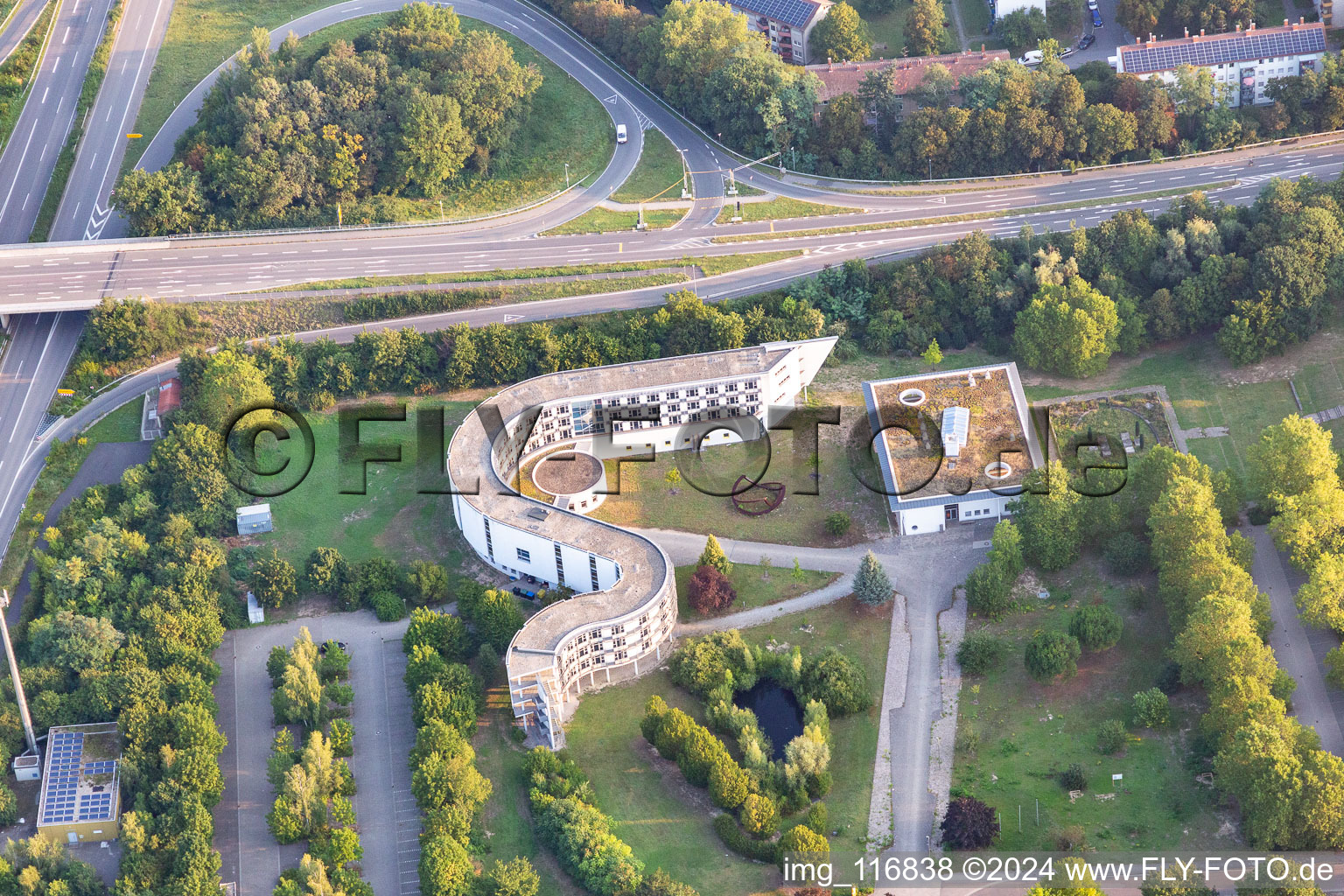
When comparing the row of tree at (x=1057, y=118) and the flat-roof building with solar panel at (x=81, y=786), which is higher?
the row of tree at (x=1057, y=118)

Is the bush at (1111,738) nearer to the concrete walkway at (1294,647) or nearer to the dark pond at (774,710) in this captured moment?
the concrete walkway at (1294,647)

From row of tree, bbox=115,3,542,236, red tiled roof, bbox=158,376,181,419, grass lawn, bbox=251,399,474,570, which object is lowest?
grass lawn, bbox=251,399,474,570

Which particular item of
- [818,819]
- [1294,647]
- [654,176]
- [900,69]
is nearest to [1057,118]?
[900,69]

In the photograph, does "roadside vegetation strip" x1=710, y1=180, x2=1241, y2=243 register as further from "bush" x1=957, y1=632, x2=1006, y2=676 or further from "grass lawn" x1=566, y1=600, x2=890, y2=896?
"bush" x1=957, y1=632, x2=1006, y2=676

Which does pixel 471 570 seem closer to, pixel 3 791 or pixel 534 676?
pixel 534 676

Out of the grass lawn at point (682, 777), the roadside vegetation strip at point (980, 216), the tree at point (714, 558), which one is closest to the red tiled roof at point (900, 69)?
the roadside vegetation strip at point (980, 216)

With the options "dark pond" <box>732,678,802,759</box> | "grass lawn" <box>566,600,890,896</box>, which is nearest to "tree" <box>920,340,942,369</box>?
"grass lawn" <box>566,600,890,896</box>
